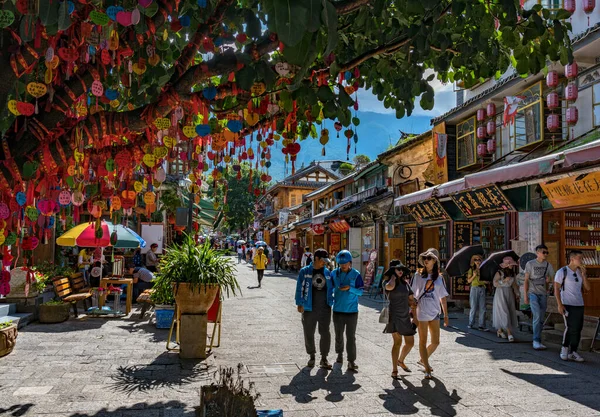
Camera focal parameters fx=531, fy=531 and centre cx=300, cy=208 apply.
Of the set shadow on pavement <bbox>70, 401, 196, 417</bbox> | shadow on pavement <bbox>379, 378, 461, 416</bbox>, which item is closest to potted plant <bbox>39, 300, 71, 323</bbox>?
shadow on pavement <bbox>70, 401, 196, 417</bbox>

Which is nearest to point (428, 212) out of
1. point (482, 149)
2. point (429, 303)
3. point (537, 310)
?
point (482, 149)

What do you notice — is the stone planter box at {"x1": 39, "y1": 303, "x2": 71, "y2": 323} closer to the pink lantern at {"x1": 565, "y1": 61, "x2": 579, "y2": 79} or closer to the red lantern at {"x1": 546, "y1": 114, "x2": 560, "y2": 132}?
the red lantern at {"x1": 546, "y1": 114, "x2": 560, "y2": 132}

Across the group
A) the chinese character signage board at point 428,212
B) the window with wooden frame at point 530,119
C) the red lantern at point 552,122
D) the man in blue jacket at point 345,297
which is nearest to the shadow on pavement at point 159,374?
the man in blue jacket at point 345,297

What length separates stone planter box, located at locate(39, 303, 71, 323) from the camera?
36.6 feet

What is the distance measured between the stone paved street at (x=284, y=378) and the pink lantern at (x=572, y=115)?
18.9 feet

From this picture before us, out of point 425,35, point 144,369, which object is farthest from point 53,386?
point 425,35

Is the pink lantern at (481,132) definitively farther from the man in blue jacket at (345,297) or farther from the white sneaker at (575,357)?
the man in blue jacket at (345,297)

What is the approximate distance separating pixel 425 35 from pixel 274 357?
561 cm

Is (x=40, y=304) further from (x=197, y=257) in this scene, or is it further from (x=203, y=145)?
(x=203, y=145)

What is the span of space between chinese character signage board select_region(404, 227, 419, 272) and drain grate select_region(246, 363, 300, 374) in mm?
13891

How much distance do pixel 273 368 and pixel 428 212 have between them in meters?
12.3

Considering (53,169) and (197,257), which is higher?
(53,169)

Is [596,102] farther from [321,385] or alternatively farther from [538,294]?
[321,385]

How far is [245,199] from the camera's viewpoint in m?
61.2
